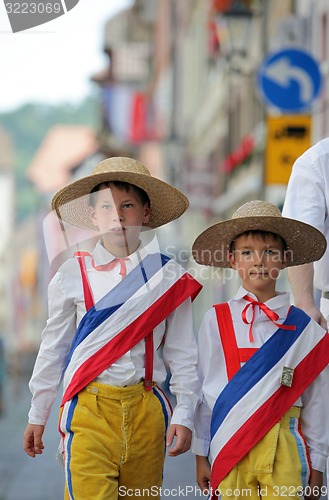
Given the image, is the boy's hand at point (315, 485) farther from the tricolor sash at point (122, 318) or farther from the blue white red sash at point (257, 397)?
the tricolor sash at point (122, 318)

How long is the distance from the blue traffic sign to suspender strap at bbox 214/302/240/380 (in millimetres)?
7863

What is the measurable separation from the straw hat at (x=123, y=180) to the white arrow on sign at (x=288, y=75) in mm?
7579

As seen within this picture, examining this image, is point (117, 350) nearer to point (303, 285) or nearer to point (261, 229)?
point (261, 229)

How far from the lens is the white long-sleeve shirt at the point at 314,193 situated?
486cm

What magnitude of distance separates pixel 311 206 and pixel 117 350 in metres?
1.08

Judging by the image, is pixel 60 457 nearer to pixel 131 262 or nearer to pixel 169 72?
pixel 131 262

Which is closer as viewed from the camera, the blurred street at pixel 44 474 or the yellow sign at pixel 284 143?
the blurred street at pixel 44 474

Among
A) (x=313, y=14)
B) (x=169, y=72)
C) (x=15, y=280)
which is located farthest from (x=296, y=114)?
(x=169, y=72)

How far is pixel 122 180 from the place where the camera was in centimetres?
462

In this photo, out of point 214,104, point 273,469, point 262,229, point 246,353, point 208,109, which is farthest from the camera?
point 208,109

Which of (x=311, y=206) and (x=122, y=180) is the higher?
(x=122, y=180)

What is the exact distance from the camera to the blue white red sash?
4.30 metres

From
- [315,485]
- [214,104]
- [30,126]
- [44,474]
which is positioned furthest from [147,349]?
[30,126]
